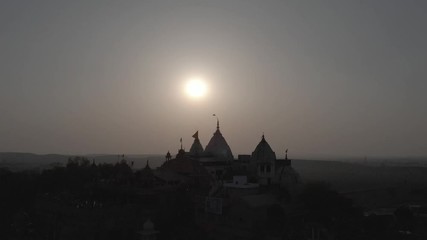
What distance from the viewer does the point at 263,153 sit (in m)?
46.3

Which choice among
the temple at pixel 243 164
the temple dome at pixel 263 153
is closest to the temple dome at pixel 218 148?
the temple at pixel 243 164

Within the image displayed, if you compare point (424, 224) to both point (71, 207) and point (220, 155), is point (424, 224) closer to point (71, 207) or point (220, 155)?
point (220, 155)

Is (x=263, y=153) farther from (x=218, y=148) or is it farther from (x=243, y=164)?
(x=218, y=148)

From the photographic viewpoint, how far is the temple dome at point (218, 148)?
178 feet

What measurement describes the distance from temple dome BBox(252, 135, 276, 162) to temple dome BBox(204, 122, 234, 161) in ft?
24.2

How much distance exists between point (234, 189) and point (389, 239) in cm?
1285

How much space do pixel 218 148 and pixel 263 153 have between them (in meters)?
9.38

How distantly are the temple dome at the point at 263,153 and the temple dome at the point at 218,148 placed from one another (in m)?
7.38

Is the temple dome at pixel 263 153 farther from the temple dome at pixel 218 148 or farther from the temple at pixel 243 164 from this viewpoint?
the temple dome at pixel 218 148

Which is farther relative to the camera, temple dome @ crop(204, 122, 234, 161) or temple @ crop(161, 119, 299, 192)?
temple dome @ crop(204, 122, 234, 161)

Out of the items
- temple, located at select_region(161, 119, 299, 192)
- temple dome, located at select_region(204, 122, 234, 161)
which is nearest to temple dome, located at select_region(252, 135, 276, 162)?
temple, located at select_region(161, 119, 299, 192)

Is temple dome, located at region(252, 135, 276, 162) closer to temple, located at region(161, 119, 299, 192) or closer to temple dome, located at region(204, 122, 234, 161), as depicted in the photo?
temple, located at region(161, 119, 299, 192)

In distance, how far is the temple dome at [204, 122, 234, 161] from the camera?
54366mm

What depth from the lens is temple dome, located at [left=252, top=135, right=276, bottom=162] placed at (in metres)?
46.1
